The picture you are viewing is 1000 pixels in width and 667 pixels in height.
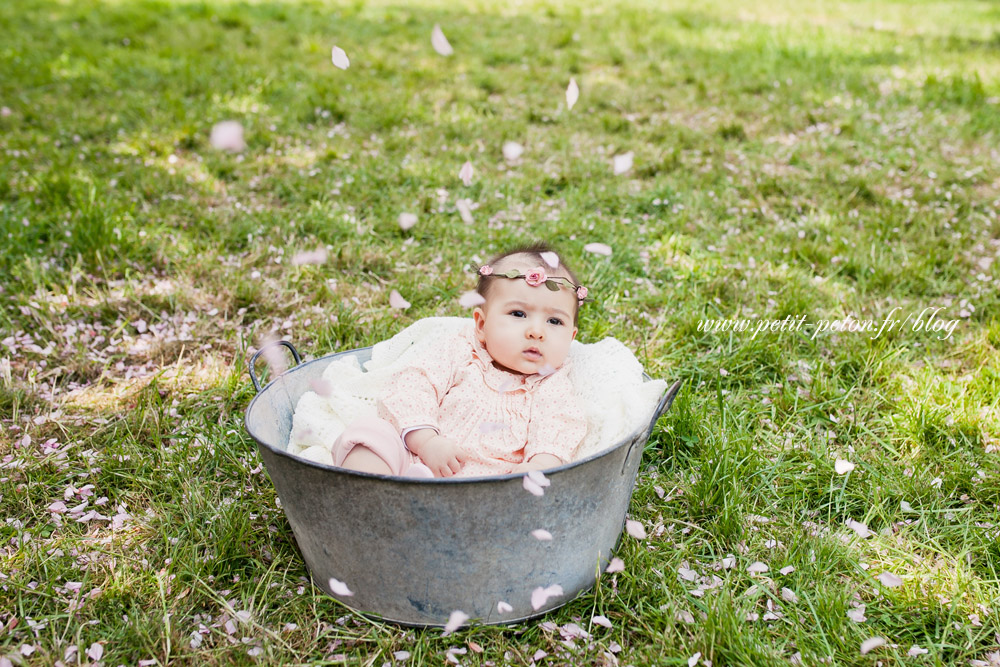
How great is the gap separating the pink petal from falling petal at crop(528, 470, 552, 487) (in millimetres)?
406

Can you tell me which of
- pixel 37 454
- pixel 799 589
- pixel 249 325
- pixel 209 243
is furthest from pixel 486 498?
pixel 209 243

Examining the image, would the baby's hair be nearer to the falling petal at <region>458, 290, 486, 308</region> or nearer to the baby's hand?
the falling petal at <region>458, 290, 486, 308</region>

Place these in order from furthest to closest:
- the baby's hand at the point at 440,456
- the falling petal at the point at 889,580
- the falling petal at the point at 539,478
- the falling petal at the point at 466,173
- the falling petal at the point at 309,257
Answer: the falling petal at the point at 309,257 < the falling petal at the point at 466,173 < the baby's hand at the point at 440,456 < the falling petal at the point at 889,580 < the falling petal at the point at 539,478

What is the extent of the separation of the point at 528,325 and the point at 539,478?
652 millimetres

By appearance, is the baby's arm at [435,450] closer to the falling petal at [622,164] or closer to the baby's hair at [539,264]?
the baby's hair at [539,264]

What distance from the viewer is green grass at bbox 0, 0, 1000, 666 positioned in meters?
1.85

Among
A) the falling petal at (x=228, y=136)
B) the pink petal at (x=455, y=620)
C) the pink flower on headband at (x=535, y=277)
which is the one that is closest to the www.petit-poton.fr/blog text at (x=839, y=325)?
the pink flower on headband at (x=535, y=277)

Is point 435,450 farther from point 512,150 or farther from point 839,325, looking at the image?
point 512,150

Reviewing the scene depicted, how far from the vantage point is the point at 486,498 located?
1559mm

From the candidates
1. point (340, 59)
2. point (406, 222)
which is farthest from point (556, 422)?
point (406, 222)

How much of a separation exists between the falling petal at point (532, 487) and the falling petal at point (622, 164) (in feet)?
10.3

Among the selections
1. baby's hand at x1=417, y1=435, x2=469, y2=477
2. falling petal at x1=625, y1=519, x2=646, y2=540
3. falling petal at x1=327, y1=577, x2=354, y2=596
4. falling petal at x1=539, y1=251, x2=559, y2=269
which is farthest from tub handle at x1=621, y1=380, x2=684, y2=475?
falling petal at x1=327, y1=577, x2=354, y2=596

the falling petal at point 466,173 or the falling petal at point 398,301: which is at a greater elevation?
the falling petal at point 466,173

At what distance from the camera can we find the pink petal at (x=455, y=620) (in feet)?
5.69
